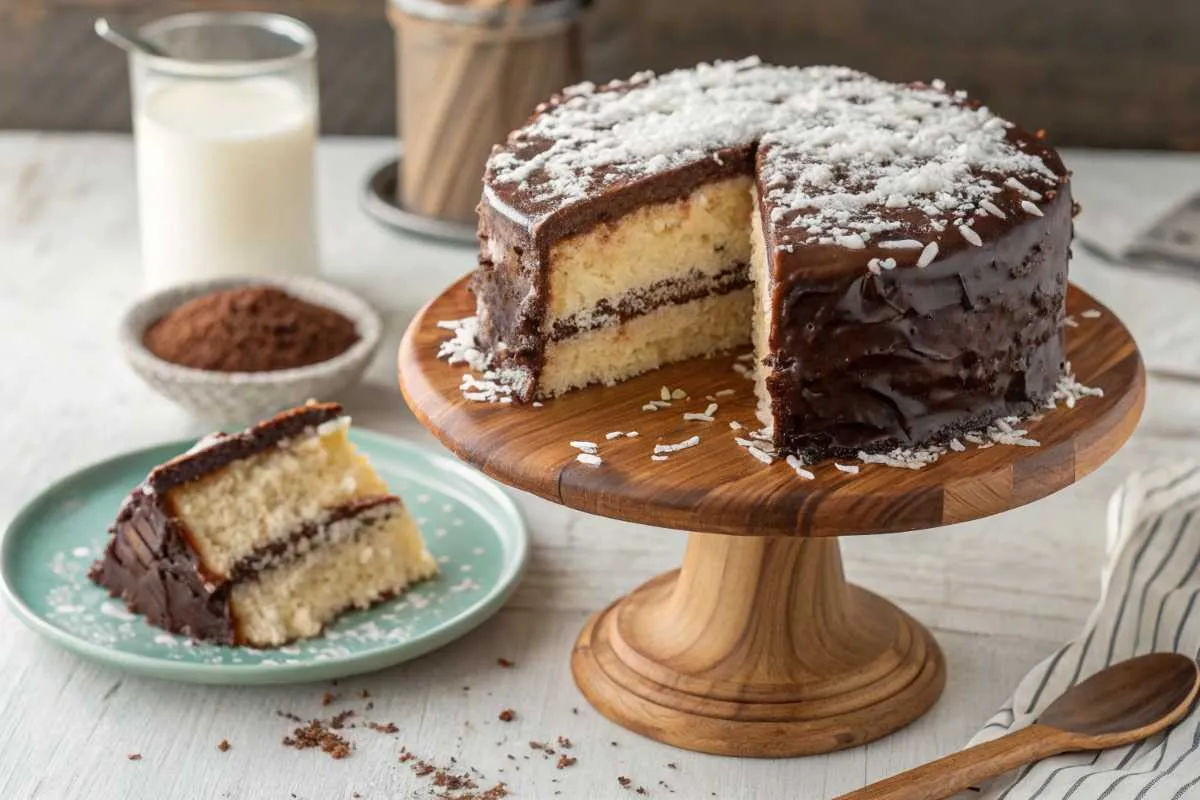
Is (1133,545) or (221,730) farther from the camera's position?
(1133,545)

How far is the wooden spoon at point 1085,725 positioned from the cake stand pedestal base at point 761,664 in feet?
0.75

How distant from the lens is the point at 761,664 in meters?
2.40

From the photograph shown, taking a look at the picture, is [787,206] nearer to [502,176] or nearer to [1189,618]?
[502,176]

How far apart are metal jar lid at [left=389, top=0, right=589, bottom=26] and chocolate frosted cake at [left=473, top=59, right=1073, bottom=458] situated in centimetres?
125

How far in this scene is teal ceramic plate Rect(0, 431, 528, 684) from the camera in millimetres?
2385

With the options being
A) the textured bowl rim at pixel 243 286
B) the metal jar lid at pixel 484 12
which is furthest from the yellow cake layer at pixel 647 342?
the metal jar lid at pixel 484 12

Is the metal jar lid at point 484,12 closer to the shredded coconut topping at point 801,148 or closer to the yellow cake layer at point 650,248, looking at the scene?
A: the shredded coconut topping at point 801,148

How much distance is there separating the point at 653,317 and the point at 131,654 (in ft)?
2.89

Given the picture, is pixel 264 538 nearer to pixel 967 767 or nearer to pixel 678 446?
pixel 678 446

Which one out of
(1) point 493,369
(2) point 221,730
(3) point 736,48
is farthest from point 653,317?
(3) point 736,48

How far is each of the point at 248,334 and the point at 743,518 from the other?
150cm

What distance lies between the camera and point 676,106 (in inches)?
102

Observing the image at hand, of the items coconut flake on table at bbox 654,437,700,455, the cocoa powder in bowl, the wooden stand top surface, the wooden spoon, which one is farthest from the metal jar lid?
the wooden spoon

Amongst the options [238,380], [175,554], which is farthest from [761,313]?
[238,380]
